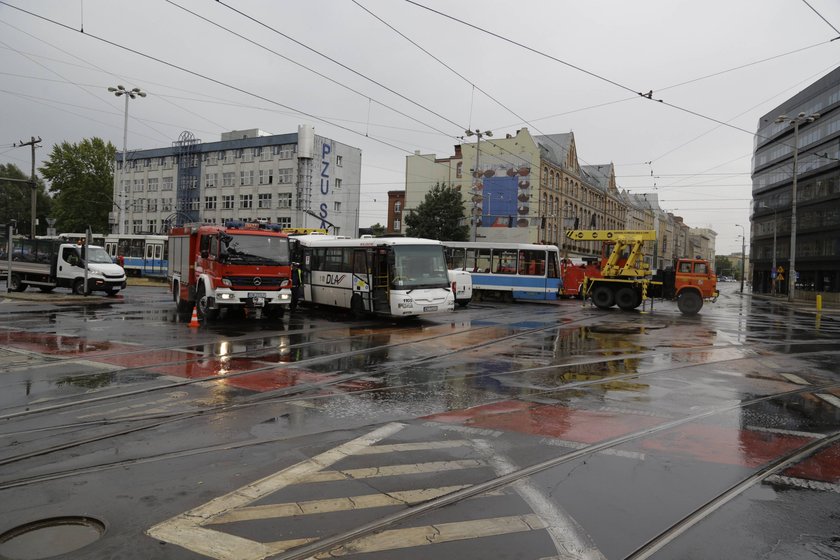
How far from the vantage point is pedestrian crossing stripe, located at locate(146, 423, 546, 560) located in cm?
369

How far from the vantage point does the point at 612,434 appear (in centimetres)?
637

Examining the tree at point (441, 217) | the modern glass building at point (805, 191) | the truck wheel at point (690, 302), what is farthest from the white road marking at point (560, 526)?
the modern glass building at point (805, 191)

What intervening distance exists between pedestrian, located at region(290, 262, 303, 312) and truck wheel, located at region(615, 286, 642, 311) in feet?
47.5

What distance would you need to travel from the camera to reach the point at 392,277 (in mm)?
17109

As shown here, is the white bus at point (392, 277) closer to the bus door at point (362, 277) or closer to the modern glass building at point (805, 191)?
the bus door at point (362, 277)

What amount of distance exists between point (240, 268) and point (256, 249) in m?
0.75

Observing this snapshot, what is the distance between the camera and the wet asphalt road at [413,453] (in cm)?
389

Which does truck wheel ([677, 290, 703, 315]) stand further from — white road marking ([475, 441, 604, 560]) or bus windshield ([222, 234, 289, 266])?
white road marking ([475, 441, 604, 560])

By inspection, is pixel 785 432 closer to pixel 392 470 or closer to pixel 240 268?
pixel 392 470

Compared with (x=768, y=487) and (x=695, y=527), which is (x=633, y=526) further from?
(x=768, y=487)

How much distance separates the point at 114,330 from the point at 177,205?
209 feet

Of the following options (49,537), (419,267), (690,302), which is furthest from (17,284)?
(690,302)

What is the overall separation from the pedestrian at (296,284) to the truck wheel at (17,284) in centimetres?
1369

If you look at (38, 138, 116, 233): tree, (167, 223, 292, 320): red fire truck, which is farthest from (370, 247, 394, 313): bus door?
(38, 138, 116, 233): tree
